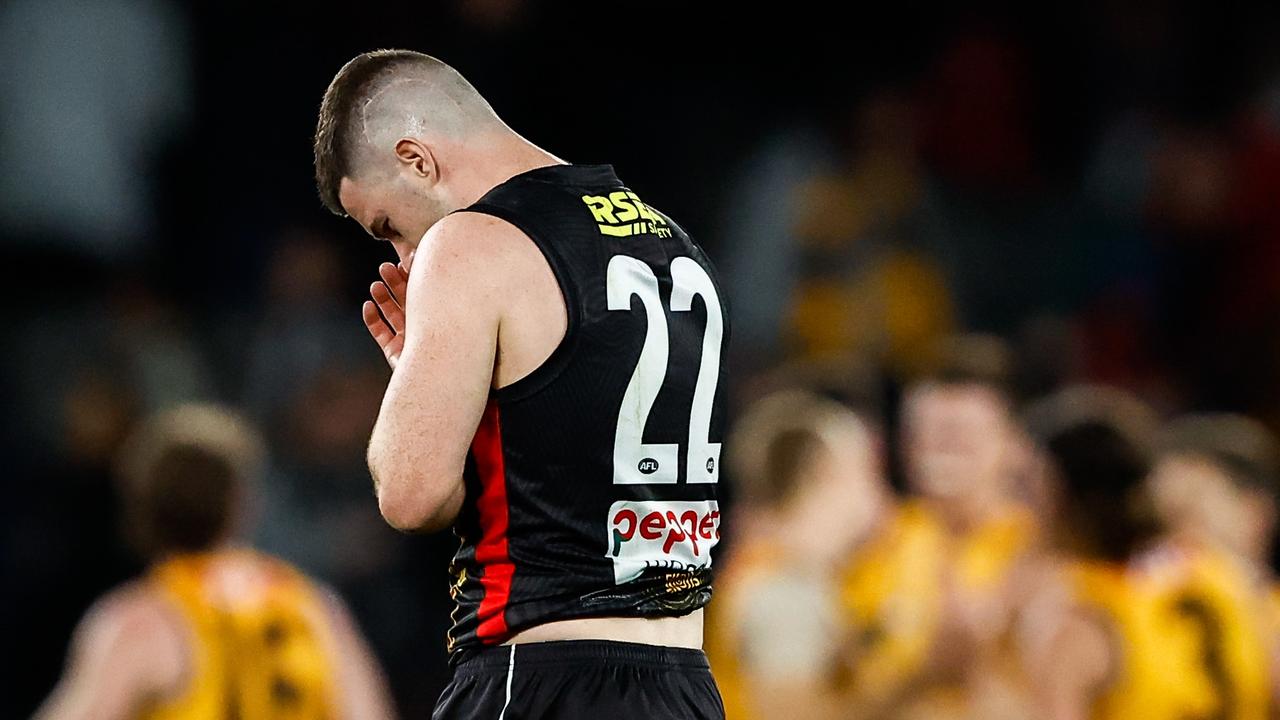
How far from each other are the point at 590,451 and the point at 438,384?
302 mm

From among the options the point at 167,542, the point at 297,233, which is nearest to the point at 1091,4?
the point at 297,233

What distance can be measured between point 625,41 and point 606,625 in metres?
7.92

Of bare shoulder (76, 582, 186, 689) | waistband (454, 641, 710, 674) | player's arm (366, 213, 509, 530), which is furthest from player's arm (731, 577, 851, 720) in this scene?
player's arm (366, 213, 509, 530)

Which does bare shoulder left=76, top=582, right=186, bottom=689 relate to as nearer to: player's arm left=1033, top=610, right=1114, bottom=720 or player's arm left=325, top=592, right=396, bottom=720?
player's arm left=325, top=592, right=396, bottom=720

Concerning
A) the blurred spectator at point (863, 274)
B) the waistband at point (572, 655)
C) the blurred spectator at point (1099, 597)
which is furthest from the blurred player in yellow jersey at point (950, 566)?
the waistband at point (572, 655)

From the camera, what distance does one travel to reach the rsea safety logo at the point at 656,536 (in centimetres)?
314

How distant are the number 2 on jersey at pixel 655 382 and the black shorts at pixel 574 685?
0.31m

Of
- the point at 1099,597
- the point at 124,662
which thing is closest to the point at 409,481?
the point at 124,662

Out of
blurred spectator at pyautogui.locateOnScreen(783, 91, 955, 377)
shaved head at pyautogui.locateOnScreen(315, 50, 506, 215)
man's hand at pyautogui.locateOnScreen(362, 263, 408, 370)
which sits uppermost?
blurred spectator at pyautogui.locateOnScreen(783, 91, 955, 377)

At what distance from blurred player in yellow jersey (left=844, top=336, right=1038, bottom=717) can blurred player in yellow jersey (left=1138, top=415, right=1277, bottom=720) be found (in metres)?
0.71

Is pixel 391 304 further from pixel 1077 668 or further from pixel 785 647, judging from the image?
pixel 785 647

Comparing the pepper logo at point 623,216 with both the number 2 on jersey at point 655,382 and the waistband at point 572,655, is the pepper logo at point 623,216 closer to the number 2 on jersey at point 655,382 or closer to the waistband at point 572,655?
the number 2 on jersey at point 655,382

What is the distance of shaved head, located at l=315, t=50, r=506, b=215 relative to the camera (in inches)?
132

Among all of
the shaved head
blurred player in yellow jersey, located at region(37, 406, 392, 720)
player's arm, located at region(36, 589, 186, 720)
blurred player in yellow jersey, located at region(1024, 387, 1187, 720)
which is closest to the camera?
the shaved head
